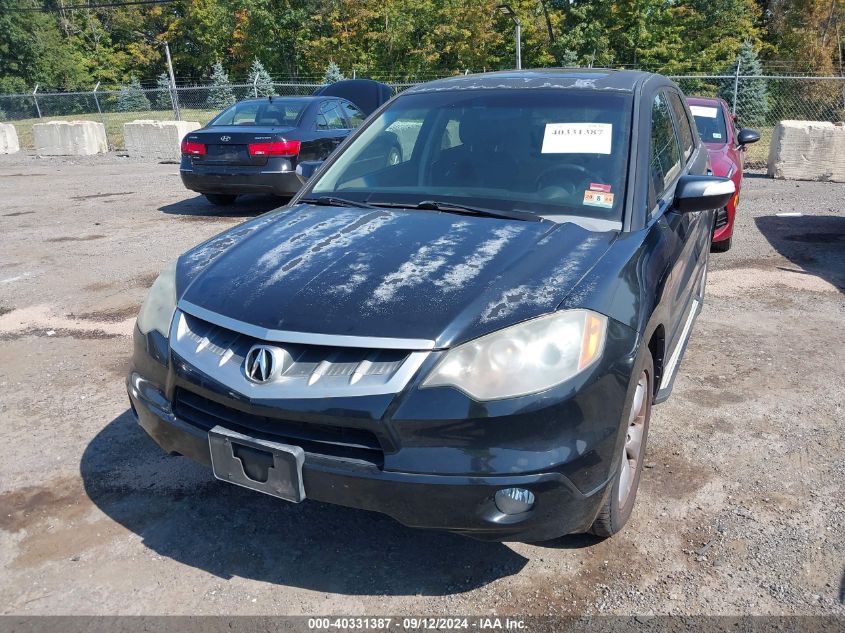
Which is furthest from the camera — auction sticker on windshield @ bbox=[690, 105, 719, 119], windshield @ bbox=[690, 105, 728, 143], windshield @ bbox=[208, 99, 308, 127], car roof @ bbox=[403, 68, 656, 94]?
windshield @ bbox=[208, 99, 308, 127]

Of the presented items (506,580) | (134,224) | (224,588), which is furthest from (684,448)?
(134,224)

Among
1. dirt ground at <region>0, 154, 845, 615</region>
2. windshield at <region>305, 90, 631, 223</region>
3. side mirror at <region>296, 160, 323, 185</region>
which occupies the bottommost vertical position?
dirt ground at <region>0, 154, 845, 615</region>

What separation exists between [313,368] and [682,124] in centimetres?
341

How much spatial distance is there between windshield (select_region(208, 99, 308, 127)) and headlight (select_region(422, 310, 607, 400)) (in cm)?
856

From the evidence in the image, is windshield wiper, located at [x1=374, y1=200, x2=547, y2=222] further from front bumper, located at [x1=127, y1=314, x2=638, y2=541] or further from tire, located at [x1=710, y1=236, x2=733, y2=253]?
tire, located at [x1=710, y1=236, x2=733, y2=253]

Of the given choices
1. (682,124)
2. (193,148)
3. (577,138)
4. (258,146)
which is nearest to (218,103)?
(193,148)

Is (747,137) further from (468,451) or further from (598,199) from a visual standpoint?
(468,451)

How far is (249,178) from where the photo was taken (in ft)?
31.5

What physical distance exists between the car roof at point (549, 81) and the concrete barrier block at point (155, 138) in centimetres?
1594

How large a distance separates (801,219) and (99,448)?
347 inches

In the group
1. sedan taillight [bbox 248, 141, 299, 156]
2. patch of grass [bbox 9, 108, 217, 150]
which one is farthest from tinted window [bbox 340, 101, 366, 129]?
patch of grass [bbox 9, 108, 217, 150]

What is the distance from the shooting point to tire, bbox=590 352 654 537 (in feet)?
8.79

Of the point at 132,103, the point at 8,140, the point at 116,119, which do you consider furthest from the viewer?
the point at 132,103

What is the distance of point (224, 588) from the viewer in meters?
2.70
